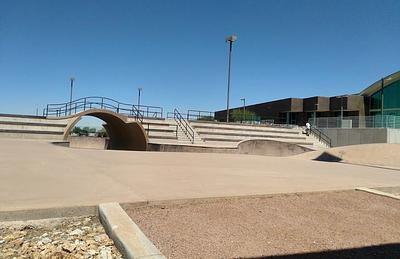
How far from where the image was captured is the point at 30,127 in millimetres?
25672

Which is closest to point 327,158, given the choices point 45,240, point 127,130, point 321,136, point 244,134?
point 244,134

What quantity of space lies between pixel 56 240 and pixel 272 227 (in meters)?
2.88

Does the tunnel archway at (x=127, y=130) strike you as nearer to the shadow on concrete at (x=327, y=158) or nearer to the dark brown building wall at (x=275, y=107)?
the shadow on concrete at (x=327, y=158)

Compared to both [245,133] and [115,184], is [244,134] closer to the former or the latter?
[245,133]

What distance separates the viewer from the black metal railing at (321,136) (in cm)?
3556

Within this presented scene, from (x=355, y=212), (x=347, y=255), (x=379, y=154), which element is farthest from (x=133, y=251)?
(x=379, y=154)

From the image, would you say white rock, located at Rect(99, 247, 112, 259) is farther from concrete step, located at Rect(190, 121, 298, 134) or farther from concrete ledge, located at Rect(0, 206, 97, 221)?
concrete step, located at Rect(190, 121, 298, 134)

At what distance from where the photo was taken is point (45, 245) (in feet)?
13.8

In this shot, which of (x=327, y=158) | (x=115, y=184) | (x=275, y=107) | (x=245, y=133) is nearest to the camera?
(x=115, y=184)

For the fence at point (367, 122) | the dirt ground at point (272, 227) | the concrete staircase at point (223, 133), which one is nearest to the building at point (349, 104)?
the fence at point (367, 122)

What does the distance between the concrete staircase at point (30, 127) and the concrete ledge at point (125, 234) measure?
22.2 metres

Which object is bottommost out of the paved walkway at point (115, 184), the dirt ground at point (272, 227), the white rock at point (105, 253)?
the white rock at point (105, 253)

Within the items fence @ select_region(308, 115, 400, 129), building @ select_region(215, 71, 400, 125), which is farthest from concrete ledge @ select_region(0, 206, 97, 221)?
building @ select_region(215, 71, 400, 125)

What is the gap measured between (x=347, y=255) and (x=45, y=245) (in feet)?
11.5
